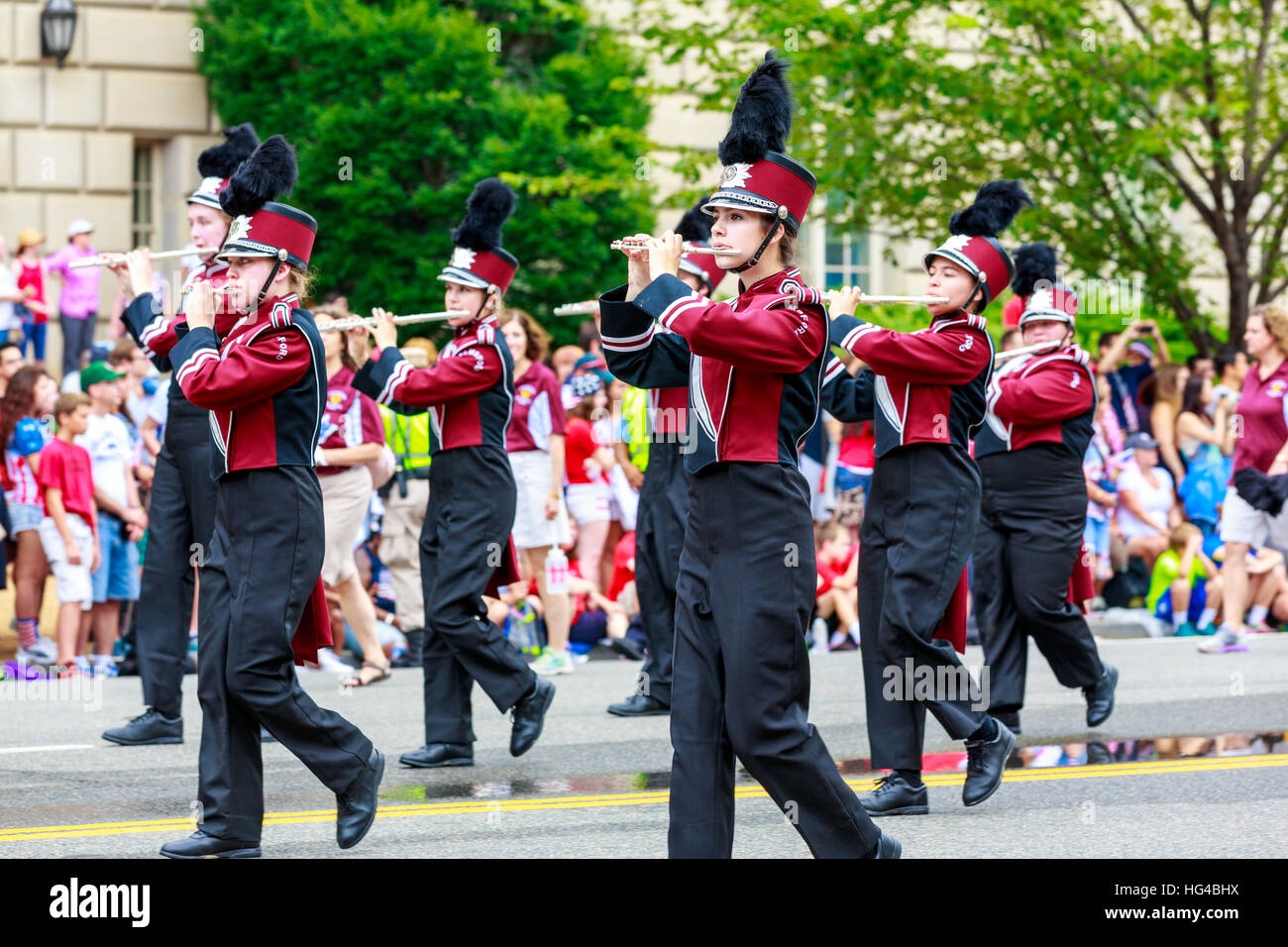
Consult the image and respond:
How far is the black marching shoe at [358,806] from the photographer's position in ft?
21.3

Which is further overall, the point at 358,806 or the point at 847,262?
the point at 847,262

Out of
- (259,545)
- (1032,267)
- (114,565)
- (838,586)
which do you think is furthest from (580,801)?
(838,586)

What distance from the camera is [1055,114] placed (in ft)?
58.6

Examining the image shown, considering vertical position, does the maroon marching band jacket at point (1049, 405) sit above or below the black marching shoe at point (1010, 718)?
above

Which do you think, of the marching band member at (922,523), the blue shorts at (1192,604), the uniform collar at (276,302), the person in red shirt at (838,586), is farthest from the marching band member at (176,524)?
the blue shorts at (1192,604)

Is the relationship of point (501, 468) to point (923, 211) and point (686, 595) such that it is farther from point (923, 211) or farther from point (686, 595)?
point (923, 211)

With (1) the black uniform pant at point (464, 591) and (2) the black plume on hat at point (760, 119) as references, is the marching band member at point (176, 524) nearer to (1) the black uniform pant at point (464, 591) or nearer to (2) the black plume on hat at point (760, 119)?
(1) the black uniform pant at point (464, 591)

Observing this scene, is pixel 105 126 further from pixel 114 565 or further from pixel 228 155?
pixel 228 155

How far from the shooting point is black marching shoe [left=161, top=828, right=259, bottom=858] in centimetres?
638

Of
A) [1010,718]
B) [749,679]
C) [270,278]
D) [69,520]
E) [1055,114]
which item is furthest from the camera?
[1055,114]

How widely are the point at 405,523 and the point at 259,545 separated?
6.29 meters

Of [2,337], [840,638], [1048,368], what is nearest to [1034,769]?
[1048,368]

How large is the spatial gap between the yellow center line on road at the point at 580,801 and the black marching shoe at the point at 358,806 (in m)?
0.79

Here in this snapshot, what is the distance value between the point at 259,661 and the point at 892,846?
2.17m
